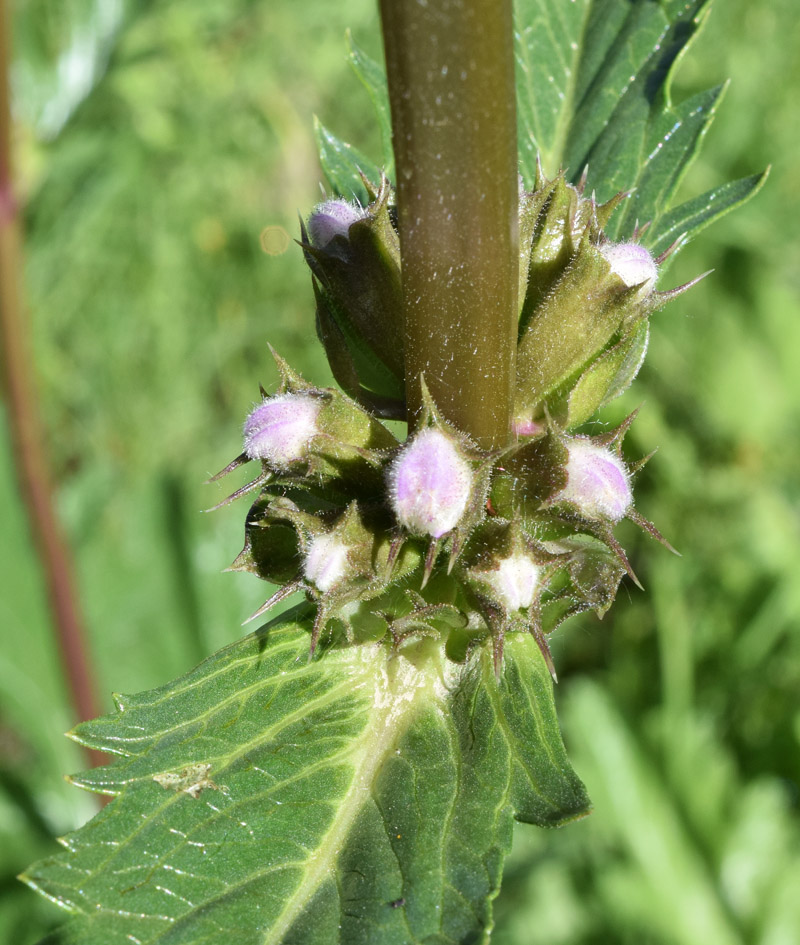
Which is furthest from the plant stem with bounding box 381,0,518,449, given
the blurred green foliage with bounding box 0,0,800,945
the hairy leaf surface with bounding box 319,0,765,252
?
the blurred green foliage with bounding box 0,0,800,945

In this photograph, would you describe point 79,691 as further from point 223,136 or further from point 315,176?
point 315,176

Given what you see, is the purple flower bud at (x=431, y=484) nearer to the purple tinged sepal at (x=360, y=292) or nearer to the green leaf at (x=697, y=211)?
the purple tinged sepal at (x=360, y=292)

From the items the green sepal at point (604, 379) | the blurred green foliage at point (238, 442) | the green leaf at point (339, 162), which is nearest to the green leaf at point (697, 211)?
the green sepal at point (604, 379)

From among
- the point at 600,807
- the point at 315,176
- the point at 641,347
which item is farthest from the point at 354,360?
the point at 315,176

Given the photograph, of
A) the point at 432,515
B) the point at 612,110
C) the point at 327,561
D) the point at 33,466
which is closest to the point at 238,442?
the point at 33,466

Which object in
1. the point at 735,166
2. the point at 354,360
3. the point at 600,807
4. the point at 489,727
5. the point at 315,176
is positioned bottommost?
the point at 600,807

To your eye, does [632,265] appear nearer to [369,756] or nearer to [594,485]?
[594,485]

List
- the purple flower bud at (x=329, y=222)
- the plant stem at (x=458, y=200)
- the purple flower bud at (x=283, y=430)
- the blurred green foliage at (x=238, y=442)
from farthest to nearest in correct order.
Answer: the blurred green foliage at (x=238, y=442), the purple flower bud at (x=329, y=222), the purple flower bud at (x=283, y=430), the plant stem at (x=458, y=200)
